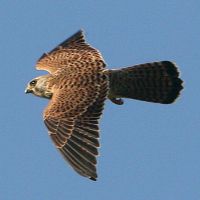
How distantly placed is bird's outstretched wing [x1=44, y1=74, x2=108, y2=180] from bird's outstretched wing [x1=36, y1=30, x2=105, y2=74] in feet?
2.01

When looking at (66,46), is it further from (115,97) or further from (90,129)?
(90,129)

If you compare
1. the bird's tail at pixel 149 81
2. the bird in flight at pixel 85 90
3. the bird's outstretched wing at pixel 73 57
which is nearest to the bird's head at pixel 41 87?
the bird in flight at pixel 85 90

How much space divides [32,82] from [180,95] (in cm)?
247

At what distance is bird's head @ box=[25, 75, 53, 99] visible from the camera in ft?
54.9

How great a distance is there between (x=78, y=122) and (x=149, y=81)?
1.60 meters

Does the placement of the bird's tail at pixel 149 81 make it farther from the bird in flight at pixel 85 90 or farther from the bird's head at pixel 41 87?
the bird's head at pixel 41 87

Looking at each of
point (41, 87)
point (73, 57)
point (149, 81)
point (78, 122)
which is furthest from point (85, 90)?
point (73, 57)

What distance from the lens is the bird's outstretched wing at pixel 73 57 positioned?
54.9ft

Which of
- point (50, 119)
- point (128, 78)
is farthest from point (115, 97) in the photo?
point (50, 119)

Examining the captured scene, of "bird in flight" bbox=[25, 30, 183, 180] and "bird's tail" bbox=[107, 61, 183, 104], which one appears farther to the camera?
"bird's tail" bbox=[107, 61, 183, 104]

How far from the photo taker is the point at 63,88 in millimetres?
16156

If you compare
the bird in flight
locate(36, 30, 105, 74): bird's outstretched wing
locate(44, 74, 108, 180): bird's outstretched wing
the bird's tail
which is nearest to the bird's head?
the bird in flight

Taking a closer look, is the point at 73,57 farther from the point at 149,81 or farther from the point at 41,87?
the point at 149,81

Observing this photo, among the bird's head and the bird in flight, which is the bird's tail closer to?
the bird in flight
